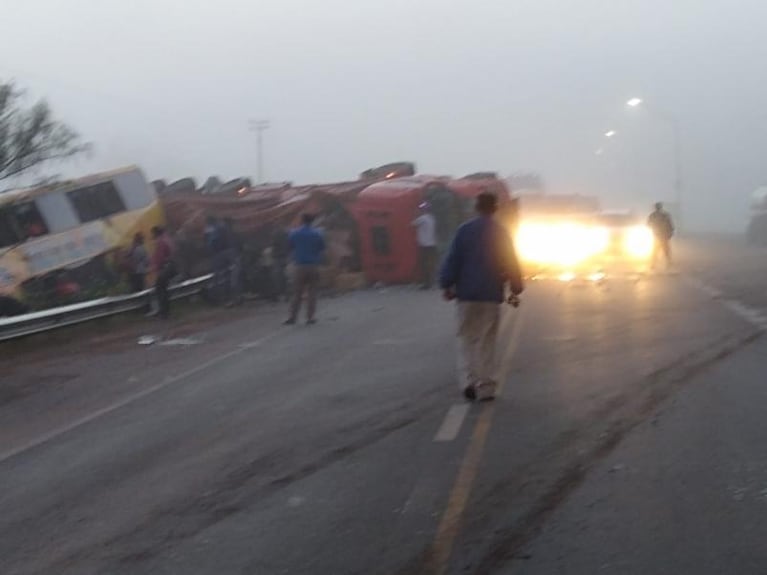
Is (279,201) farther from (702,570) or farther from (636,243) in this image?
(702,570)

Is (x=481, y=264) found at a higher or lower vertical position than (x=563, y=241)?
higher

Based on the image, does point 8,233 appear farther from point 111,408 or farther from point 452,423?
point 452,423

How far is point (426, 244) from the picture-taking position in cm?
3017

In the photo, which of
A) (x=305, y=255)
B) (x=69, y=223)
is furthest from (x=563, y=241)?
(x=305, y=255)

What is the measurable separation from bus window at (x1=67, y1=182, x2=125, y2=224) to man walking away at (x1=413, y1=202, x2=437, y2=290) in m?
7.73

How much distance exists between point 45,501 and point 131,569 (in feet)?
7.01

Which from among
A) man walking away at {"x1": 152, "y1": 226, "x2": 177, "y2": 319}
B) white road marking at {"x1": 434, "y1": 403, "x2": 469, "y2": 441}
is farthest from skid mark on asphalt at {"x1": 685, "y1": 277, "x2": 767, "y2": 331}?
man walking away at {"x1": 152, "y1": 226, "x2": 177, "y2": 319}

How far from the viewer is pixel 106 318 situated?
24.5 m

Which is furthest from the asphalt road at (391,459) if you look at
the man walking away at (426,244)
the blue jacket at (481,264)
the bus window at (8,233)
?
the bus window at (8,233)

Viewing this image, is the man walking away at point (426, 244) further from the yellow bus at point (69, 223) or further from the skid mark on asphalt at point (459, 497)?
the skid mark on asphalt at point (459, 497)

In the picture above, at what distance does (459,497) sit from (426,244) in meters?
21.7

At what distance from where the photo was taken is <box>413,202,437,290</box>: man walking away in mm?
30125

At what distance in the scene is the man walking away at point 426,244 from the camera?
30125 mm

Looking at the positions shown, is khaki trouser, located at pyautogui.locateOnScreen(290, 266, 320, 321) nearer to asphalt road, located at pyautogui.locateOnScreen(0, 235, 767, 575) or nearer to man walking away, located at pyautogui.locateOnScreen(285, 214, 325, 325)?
man walking away, located at pyautogui.locateOnScreen(285, 214, 325, 325)
